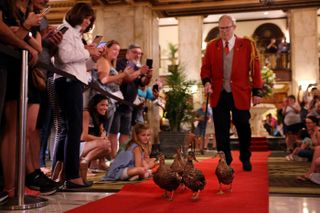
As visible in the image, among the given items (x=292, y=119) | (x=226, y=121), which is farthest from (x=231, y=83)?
(x=292, y=119)

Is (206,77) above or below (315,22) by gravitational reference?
below

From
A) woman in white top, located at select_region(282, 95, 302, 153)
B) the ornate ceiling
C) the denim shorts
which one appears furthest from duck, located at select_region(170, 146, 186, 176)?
the ornate ceiling

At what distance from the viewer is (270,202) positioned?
275 centimetres

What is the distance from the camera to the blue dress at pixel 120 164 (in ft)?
13.4

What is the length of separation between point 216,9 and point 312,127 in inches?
250

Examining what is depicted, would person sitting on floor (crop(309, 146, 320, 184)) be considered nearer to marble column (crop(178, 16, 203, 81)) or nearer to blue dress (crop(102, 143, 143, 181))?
blue dress (crop(102, 143, 143, 181))

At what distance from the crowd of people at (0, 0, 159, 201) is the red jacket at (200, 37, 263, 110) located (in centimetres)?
76

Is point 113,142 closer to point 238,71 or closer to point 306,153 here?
point 238,71

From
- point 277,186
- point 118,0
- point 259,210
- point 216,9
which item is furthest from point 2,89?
point 216,9

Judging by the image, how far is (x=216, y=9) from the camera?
11133mm

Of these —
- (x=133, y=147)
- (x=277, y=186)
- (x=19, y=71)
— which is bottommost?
(x=277, y=186)

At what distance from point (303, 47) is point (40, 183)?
14.7 meters

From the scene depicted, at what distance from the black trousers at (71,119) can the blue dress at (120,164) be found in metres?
0.73

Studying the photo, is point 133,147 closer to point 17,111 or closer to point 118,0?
point 17,111
